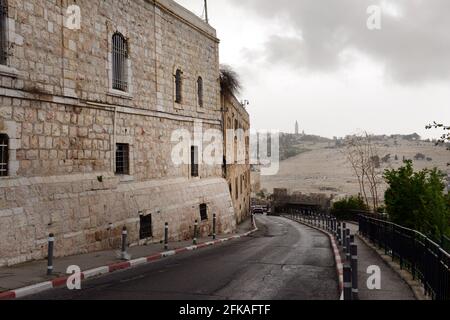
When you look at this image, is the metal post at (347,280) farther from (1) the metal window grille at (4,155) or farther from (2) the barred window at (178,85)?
(2) the barred window at (178,85)

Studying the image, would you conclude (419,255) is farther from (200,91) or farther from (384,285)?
(200,91)

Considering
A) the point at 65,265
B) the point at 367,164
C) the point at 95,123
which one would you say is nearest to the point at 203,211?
the point at 95,123

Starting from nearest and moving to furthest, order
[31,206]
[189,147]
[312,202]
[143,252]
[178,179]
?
[31,206]
[143,252]
[178,179]
[189,147]
[312,202]

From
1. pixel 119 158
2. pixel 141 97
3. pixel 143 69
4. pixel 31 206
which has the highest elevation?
pixel 143 69

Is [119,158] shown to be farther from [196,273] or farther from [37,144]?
[196,273]

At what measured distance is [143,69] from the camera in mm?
17266

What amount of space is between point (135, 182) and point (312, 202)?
36448 mm

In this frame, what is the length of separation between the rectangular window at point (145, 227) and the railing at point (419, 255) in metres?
8.01

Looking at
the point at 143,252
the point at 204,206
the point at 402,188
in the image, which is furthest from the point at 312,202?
the point at 143,252

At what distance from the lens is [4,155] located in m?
11.1

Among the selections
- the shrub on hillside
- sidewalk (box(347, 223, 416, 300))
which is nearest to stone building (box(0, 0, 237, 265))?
sidewalk (box(347, 223, 416, 300))

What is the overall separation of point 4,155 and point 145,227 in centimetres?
644

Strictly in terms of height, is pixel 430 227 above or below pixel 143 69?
below

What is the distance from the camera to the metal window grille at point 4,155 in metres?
11.0
